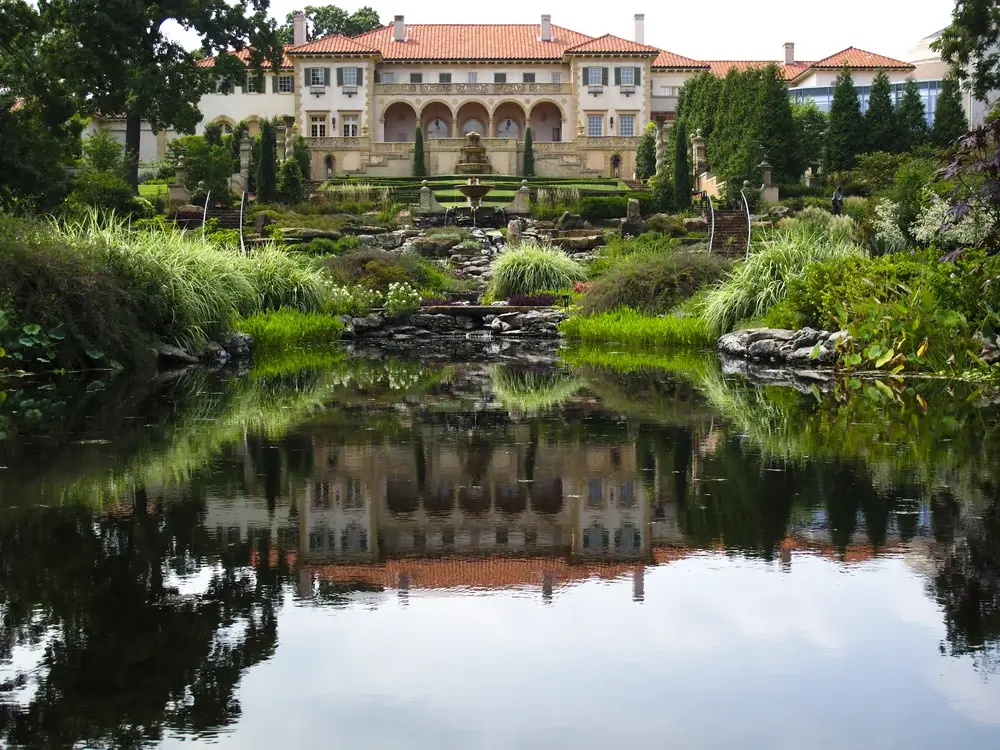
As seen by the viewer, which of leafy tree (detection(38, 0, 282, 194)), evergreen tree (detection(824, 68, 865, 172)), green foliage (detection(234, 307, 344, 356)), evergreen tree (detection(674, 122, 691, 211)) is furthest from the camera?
evergreen tree (detection(824, 68, 865, 172))

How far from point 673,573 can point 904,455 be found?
3.51m

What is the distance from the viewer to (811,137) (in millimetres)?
51031

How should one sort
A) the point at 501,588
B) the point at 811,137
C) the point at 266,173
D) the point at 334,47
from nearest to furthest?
1. the point at 501,588
2. the point at 266,173
3. the point at 811,137
4. the point at 334,47

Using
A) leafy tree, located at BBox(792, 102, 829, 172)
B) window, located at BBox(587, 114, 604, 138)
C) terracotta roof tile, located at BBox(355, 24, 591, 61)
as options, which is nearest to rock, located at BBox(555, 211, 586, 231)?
leafy tree, located at BBox(792, 102, 829, 172)

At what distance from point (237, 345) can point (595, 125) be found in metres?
55.3

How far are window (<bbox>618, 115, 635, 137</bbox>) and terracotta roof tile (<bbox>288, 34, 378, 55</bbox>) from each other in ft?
45.9

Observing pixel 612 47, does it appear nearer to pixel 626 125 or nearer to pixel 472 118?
pixel 626 125

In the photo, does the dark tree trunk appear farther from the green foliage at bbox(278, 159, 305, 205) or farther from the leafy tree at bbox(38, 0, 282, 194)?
the green foliage at bbox(278, 159, 305, 205)

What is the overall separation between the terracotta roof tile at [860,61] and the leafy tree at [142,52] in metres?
32.3

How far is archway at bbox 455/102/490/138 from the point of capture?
7256 cm

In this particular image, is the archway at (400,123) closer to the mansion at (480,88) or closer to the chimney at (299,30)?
the mansion at (480,88)

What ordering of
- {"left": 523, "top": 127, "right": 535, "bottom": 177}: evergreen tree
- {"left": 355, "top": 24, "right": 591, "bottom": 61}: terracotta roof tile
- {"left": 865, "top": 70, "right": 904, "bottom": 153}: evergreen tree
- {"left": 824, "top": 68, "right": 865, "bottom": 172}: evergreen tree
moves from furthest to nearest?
1. {"left": 355, "top": 24, "right": 591, "bottom": 61}: terracotta roof tile
2. {"left": 523, "top": 127, "right": 535, "bottom": 177}: evergreen tree
3. {"left": 824, "top": 68, "right": 865, "bottom": 172}: evergreen tree
4. {"left": 865, "top": 70, "right": 904, "bottom": 153}: evergreen tree

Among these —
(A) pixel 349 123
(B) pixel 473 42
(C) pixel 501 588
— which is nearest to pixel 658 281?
(C) pixel 501 588

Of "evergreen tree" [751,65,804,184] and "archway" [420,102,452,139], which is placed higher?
"archway" [420,102,452,139]
